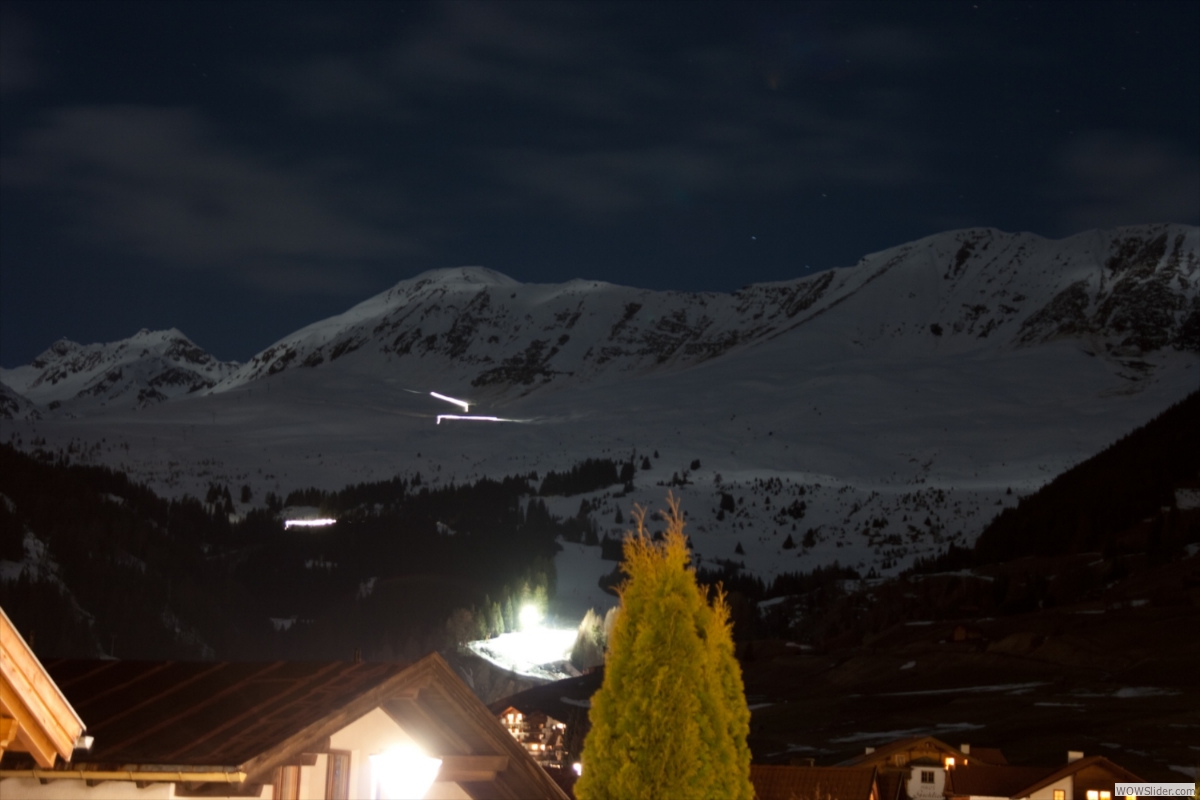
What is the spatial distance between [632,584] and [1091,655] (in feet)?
420

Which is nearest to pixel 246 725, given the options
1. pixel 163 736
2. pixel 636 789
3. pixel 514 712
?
pixel 163 736

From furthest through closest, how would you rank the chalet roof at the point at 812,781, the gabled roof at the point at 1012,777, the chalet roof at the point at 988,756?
the chalet roof at the point at 988,756
the gabled roof at the point at 1012,777
the chalet roof at the point at 812,781

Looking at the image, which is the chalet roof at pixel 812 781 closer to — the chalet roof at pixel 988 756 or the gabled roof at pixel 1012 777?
the gabled roof at pixel 1012 777

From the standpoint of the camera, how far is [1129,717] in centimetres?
10200

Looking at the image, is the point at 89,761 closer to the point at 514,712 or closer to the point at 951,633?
the point at 514,712

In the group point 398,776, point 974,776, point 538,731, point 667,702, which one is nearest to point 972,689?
point 538,731

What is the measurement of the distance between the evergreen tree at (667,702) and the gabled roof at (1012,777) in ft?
167

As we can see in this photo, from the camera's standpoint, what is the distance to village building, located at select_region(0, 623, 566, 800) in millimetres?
10984

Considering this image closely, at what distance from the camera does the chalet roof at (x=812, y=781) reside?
52688mm

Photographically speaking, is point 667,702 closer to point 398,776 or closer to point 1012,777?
point 398,776

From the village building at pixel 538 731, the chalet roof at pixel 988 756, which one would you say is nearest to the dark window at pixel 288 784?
the chalet roof at pixel 988 756

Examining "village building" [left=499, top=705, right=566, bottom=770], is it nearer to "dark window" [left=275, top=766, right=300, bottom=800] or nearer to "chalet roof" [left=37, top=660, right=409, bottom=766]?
"chalet roof" [left=37, top=660, right=409, bottom=766]

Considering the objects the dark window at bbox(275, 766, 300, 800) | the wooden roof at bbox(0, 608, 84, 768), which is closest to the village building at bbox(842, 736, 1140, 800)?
the dark window at bbox(275, 766, 300, 800)

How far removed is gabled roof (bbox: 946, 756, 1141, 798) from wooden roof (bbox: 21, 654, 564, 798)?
175 feet
